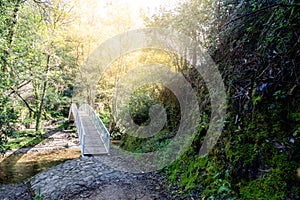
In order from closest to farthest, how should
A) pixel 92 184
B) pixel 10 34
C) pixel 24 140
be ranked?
pixel 92 184, pixel 10 34, pixel 24 140

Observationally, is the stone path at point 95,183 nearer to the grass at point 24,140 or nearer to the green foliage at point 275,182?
the green foliage at point 275,182

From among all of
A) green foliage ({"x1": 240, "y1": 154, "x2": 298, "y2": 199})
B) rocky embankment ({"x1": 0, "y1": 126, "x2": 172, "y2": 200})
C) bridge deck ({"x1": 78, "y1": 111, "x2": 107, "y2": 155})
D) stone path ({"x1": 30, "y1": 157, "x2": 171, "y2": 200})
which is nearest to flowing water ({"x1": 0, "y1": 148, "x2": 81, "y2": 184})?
rocky embankment ({"x1": 0, "y1": 126, "x2": 172, "y2": 200})

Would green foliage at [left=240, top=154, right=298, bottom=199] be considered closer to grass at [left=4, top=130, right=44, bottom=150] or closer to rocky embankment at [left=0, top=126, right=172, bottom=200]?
rocky embankment at [left=0, top=126, right=172, bottom=200]

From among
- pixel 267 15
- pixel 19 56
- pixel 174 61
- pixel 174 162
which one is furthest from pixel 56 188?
pixel 267 15

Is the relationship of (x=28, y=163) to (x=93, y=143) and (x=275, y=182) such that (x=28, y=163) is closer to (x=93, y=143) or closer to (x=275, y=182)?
(x=93, y=143)

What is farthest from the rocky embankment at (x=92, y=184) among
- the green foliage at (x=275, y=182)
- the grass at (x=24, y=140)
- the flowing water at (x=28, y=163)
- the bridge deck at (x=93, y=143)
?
the grass at (x=24, y=140)

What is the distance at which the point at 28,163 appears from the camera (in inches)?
331

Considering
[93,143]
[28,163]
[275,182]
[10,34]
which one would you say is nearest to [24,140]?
[28,163]

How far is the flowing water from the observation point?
691 cm

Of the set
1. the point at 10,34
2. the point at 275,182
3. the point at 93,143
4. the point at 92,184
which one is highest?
the point at 10,34

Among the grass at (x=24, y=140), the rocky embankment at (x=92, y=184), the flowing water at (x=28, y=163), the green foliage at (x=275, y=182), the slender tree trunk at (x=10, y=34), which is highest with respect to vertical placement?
the slender tree trunk at (x=10, y=34)

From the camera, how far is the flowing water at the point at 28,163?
22.7 ft

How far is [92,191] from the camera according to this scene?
4039 millimetres

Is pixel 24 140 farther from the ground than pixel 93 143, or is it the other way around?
pixel 93 143
